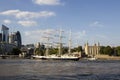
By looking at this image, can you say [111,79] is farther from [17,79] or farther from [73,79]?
[17,79]

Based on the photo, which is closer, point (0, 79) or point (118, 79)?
point (0, 79)

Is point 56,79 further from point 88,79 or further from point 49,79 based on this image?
point 88,79

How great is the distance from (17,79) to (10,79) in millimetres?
1143

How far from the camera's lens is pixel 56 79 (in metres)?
54.8

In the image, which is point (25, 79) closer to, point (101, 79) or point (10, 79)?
point (10, 79)

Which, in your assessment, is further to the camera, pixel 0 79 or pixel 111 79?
pixel 111 79

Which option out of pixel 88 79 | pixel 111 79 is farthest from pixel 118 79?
pixel 88 79

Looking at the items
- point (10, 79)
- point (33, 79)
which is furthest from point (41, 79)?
point (10, 79)

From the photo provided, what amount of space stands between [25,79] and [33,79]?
1.25 m

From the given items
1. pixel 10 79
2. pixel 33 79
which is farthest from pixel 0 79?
pixel 33 79

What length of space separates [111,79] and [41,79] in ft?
38.1

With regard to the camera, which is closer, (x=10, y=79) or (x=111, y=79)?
(x=10, y=79)

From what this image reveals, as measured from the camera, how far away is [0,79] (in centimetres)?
5278

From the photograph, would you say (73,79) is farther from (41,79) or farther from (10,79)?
(10,79)
